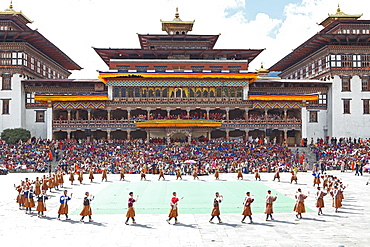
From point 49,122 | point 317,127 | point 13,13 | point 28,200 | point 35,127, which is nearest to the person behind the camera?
point 28,200

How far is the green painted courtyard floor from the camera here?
19.9m

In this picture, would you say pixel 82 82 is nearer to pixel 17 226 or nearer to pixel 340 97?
pixel 340 97

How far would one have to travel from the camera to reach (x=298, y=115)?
164 ft

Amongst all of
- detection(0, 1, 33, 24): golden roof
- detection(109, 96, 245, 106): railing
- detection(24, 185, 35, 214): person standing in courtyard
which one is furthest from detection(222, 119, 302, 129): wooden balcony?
detection(0, 1, 33, 24): golden roof

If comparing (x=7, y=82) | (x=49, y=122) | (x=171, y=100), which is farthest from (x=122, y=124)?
(x=7, y=82)

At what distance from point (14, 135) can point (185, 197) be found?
1156 inches

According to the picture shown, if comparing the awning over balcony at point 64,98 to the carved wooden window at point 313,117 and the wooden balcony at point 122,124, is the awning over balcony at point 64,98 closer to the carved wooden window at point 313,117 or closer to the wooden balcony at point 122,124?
the wooden balcony at point 122,124

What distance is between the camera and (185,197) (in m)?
23.2

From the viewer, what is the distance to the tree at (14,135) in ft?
148

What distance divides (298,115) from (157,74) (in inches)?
713

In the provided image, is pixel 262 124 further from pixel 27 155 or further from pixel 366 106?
pixel 27 155

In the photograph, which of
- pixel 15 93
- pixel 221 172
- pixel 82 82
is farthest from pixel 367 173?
pixel 15 93

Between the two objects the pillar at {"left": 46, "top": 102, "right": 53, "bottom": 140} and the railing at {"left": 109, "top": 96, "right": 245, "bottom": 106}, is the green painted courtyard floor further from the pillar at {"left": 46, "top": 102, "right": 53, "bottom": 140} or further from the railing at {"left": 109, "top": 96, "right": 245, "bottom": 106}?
the pillar at {"left": 46, "top": 102, "right": 53, "bottom": 140}

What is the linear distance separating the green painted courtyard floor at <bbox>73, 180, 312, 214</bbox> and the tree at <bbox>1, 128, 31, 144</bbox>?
20.5 meters
